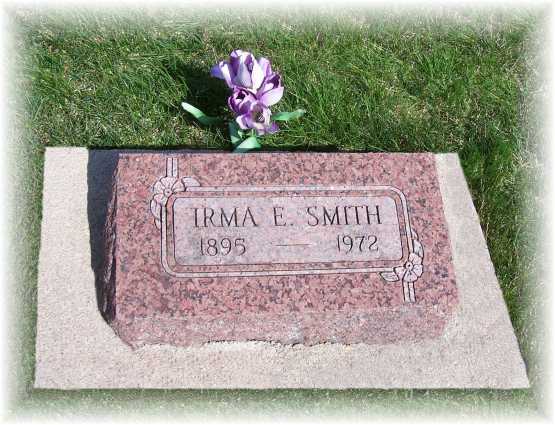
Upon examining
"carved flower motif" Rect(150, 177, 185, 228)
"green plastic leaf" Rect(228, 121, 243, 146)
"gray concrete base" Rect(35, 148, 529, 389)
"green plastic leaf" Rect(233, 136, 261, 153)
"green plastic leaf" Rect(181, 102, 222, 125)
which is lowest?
"gray concrete base" Rect(35, 148, 529, 389)

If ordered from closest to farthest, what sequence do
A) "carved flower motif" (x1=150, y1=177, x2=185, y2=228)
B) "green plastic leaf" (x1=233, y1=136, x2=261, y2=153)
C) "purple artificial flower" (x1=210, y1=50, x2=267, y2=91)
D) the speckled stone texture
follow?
the speckled stone texture < "carved flower motif" (x1=150, y1=177, x2=185, y2=228) < "purple artificial flower" (x1=210, y1=50, x2=267, y2=91) < "green plastic leaf" (x1=233, y1=136, x2=261, y2=153)

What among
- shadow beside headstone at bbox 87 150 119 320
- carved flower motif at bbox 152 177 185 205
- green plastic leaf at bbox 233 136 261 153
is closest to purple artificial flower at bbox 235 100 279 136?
green plastic leaf at bbox 233 136 261 153

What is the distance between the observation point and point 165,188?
3.50 metres

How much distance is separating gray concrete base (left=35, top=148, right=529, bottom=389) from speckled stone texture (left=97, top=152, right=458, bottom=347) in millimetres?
74

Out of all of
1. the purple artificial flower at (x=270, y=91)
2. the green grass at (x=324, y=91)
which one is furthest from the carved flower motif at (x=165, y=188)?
the green grass at (x=324, y=91)

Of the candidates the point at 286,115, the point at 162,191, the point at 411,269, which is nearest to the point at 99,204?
the point at 162,191

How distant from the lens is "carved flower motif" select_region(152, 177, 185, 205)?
3.48 meters

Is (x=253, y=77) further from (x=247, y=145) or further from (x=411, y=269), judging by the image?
(x=411, y=269)

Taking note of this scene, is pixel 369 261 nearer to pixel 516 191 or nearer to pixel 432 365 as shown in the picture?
pixel 432 365

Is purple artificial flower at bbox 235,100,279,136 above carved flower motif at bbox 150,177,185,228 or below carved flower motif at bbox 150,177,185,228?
above

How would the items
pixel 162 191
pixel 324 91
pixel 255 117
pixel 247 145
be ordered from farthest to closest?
1. pixel 324 91
2. pixel 247 145
3. pixel 255 117
4. pixel 162 191

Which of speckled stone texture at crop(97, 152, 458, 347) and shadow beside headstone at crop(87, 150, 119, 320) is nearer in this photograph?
speckled stone texture at crop(97, 152, 458, 347)

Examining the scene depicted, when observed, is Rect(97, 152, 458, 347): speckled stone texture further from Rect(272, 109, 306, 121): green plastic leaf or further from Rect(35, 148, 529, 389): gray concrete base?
Rect(272, 109, 306, 121): green plastic leaf

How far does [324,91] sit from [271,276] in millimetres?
1548
